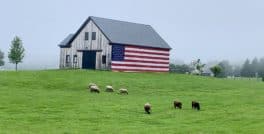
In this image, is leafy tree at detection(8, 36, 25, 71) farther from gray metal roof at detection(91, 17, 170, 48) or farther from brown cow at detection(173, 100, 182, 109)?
brown cow at detection(173, 100, 182, 109)

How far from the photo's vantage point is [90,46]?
7619 centimetres

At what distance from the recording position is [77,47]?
7812 centimetres

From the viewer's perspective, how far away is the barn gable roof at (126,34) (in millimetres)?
74812

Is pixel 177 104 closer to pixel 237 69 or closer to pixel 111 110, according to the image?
pixel 111 110

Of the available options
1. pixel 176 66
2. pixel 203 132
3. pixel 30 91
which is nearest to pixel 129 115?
pixel 203 132

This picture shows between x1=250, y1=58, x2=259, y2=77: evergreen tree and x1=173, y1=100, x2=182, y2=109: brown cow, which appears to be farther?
x1=250, y1=58, x2=259, y2=77: evergreen tree

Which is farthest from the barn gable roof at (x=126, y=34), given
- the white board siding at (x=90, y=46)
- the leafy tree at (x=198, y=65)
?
the leafy tree at (x=198, y=65)

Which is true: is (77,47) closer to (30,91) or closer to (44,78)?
(44,78)

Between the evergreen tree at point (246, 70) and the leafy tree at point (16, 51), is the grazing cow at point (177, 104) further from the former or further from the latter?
the evergreen tree at point (246, 70)

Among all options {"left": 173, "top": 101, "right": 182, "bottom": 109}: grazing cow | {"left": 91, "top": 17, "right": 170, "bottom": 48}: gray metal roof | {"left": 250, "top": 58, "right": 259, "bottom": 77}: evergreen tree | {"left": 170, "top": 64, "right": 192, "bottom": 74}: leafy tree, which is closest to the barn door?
{"left": 91, "top": 17, "right": 170, "bottom": 48}: gray metal roof

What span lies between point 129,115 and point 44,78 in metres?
24.1

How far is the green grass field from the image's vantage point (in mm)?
28562

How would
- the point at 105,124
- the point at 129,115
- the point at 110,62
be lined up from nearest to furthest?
the point at 105,124 → the point at 129,115 → the point at 110,62

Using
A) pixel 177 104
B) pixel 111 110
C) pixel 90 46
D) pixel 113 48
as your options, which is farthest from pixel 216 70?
pixel 111 110
